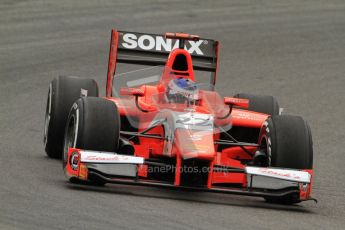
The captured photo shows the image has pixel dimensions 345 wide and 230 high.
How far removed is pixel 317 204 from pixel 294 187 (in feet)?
1.82

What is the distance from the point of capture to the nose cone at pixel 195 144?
10617 millimetres

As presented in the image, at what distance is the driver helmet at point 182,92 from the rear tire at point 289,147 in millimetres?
1179

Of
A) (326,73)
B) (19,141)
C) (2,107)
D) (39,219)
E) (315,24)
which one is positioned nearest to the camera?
(39,219)

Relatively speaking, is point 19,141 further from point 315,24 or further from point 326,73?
point 315,24

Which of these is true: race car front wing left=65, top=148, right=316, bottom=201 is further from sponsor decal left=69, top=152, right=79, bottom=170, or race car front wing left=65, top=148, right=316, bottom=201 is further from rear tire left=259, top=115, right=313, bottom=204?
rear tire left=259, top=115, right=313, bottom=204

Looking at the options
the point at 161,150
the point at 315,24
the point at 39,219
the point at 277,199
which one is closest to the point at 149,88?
the point at 161,150

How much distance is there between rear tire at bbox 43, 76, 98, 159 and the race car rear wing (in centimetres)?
85

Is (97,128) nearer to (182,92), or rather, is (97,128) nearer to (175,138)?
(175,138)

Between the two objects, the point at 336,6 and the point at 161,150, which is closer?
the point at 161,150

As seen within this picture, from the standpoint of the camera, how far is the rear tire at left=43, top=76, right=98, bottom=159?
13.0 m

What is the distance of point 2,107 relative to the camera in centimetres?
1669

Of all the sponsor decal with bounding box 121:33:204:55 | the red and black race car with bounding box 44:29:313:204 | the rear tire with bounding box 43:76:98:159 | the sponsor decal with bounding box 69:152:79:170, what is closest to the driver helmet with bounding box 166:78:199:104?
the red and black race car with bounding box 44:29:313:204

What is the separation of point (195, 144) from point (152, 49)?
11.9 feet

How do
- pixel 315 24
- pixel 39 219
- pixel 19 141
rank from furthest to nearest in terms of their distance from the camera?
pixel 315 24 < pixel 19 141 < pixel 39 219
